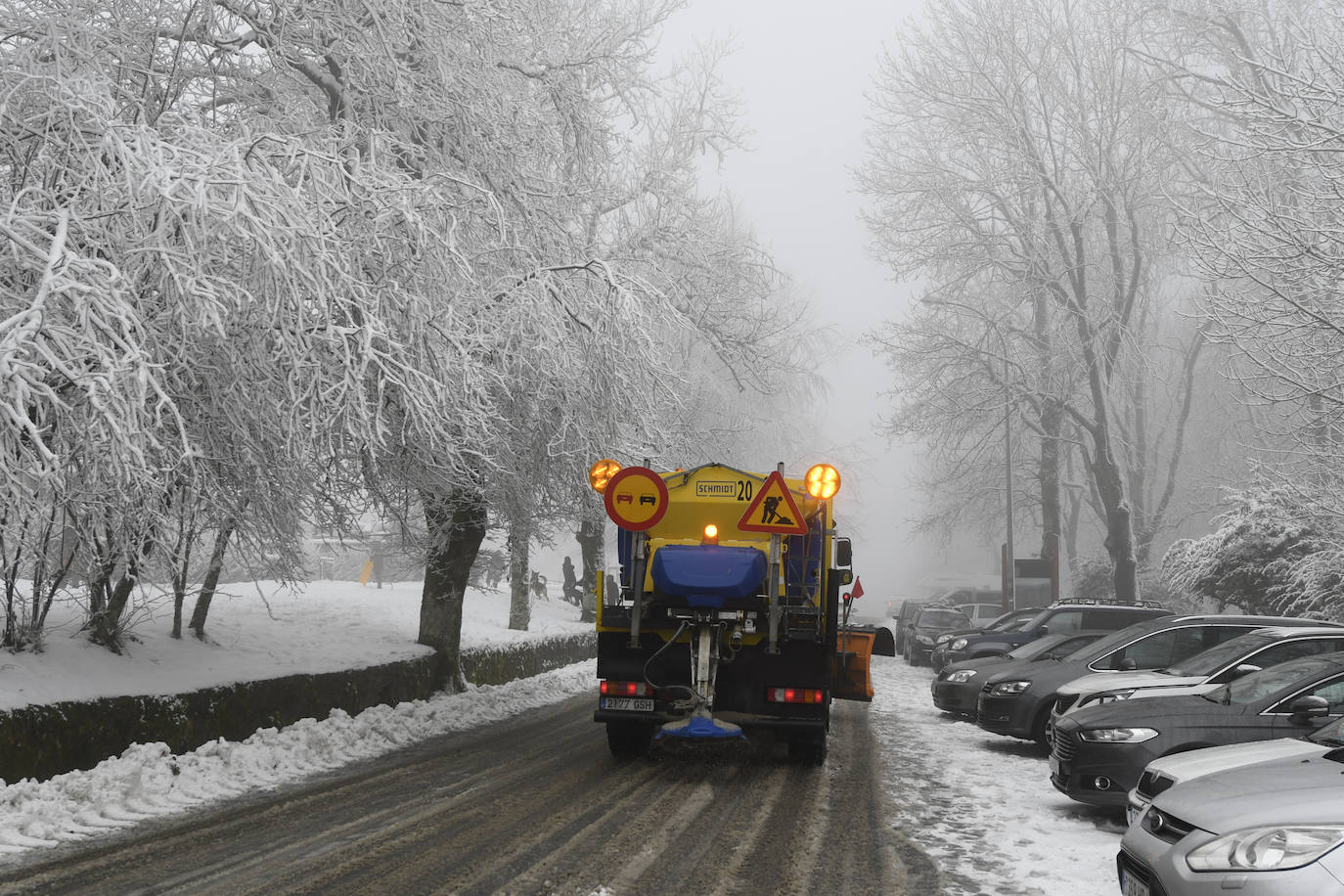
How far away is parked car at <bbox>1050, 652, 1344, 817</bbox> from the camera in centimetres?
826

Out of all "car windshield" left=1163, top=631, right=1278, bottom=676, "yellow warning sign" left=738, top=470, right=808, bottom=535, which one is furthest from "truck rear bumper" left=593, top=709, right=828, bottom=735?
"car windshield" left=1163, top=631, right=1278, bottom=676

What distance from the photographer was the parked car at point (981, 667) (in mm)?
15102

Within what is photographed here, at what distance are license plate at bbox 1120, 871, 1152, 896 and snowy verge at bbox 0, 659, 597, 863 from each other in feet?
20.8

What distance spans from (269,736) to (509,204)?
624 centimetres

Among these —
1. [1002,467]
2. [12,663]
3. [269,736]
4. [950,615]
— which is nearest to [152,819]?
[12,663]

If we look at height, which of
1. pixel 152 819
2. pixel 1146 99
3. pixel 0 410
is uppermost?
pixel 1146 99

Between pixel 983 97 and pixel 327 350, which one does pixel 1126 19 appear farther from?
pixel 327 350

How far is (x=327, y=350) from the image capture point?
357 inches

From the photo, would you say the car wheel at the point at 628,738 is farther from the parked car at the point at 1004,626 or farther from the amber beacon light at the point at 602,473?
the parked car at the point at 1004,626

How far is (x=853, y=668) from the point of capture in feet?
43.0

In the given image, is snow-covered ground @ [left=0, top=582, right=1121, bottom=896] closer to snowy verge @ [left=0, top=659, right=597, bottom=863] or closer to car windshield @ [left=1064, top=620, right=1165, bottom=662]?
snowy verge @ [left=0, top=659, right=597, bottom=863]

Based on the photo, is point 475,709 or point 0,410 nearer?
point 0,410

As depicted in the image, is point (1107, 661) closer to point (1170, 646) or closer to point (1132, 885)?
point (1170, 646)

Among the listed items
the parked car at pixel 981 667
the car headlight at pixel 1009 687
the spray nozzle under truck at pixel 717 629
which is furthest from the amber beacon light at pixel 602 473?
the parked car at pixel 981 667
